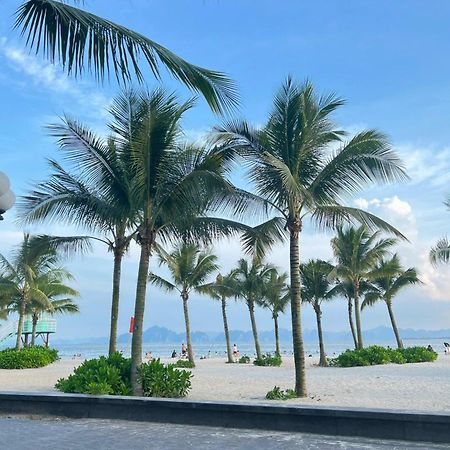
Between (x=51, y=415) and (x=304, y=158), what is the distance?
846 cm

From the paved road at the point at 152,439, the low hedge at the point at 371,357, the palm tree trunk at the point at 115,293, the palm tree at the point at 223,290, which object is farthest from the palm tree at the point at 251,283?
the paved road at the point at 152,439

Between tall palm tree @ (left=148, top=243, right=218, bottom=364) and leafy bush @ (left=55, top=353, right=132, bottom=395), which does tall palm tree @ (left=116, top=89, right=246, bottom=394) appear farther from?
tall palm tree @ (left=148, top=243, right=218, bottom=364)

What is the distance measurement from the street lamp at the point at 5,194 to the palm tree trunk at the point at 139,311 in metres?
8.14

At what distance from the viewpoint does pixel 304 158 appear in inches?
539

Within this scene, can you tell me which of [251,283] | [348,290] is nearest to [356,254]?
[348,290]

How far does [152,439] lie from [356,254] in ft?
78.8

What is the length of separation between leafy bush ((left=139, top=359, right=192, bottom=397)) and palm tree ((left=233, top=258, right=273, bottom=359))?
946 inches

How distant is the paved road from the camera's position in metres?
6.22

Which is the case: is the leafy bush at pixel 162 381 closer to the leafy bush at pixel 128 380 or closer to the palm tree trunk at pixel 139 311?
the leafy bush at pixel 128 380

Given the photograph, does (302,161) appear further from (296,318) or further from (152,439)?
(152,439)

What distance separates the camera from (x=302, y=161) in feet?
45.1

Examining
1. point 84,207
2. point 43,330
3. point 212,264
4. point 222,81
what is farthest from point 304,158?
point 43,330

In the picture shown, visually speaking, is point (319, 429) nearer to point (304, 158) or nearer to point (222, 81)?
point (222, 81)

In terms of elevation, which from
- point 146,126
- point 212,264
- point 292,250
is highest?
point 212,264
